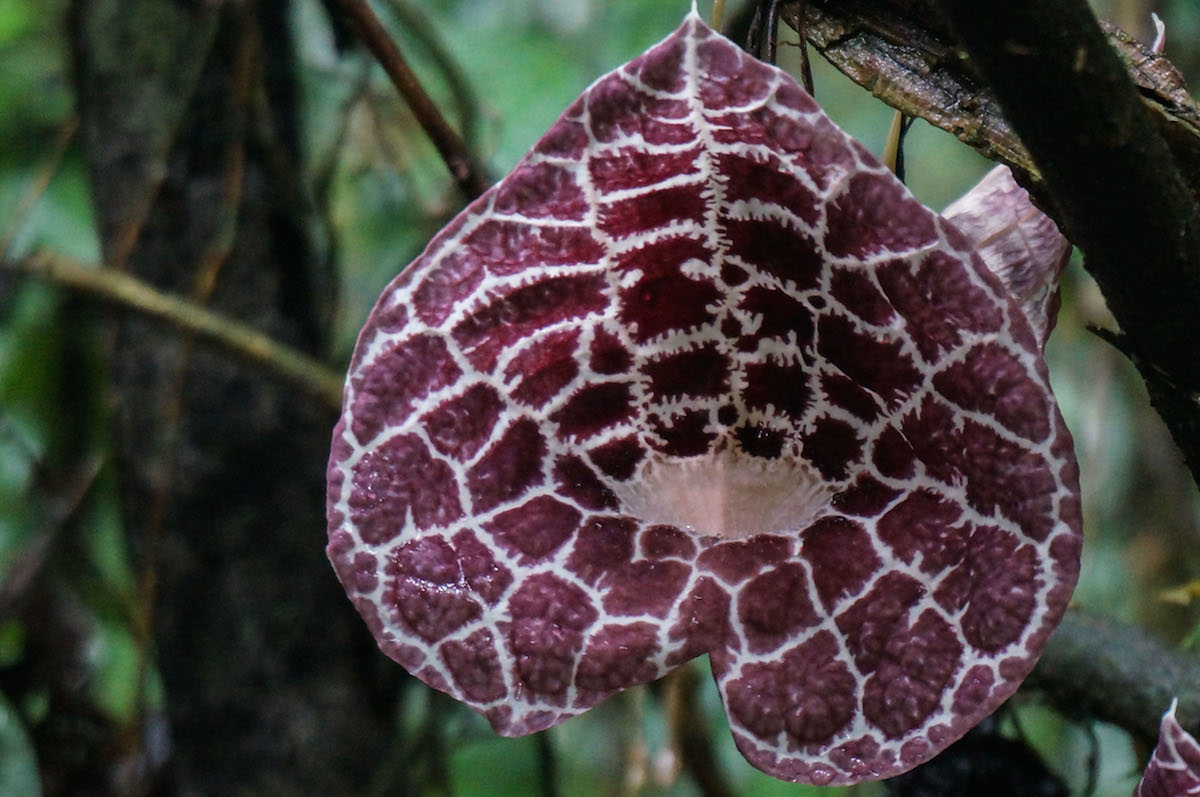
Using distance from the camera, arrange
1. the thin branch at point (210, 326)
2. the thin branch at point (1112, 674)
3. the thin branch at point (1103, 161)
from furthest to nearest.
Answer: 1. the thin branch at point (210, 326)
2. the thin branch at point (1112, 674)
3. the thin branch at point (1103, 161)

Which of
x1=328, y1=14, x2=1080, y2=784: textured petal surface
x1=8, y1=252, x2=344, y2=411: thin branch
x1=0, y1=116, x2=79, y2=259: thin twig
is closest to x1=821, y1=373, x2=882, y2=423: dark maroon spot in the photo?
x1=328, y1=14, x2=1080, y2=784: textured petal surface

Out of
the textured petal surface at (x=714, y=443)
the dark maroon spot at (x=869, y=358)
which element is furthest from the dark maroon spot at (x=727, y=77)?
the dark maroon spot at (x=869, y=358)

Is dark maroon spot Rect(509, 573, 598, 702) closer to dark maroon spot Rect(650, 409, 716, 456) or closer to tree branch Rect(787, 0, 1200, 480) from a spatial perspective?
dark maroon spot Rect(650, 409, 716, 456)

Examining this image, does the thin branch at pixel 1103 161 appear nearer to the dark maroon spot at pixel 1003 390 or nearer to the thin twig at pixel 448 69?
the dark maroon spot at pixel 1003 390

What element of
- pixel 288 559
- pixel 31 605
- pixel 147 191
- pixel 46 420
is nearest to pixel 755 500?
pixel 288 559

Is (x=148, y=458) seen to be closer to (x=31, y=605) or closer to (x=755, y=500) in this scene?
(x=31, y=605)

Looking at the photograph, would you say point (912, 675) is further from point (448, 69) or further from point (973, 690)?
point (448, 69)
